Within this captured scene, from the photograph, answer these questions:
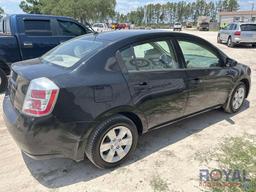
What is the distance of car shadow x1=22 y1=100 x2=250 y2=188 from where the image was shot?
2812mm

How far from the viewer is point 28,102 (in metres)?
2.46

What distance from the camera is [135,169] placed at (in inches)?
117

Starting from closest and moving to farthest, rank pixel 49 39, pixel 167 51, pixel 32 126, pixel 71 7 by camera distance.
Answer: pixel 32 126 → pixel 167 51 → pixel 49 39 → pixel 71 7

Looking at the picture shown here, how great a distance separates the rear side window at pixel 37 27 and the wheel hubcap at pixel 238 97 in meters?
4.77

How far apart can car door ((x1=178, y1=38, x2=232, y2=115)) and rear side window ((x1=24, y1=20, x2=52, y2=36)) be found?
13.3 ft

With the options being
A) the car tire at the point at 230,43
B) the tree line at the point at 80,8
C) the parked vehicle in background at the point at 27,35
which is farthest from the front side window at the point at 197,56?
the tree line at the point at 80,8

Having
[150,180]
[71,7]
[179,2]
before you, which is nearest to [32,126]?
[150,180]

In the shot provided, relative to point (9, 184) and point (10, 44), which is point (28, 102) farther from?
point (10, 44)

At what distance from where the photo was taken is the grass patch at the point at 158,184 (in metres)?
2.64

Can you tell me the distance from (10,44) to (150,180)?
4667 millimetres

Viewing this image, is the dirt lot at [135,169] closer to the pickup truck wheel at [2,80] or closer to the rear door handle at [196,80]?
the rear door handle at [196,80]

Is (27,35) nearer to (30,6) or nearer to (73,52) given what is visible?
(73,52)

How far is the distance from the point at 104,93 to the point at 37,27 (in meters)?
4.47

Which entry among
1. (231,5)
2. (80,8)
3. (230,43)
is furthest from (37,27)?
(231,5)
